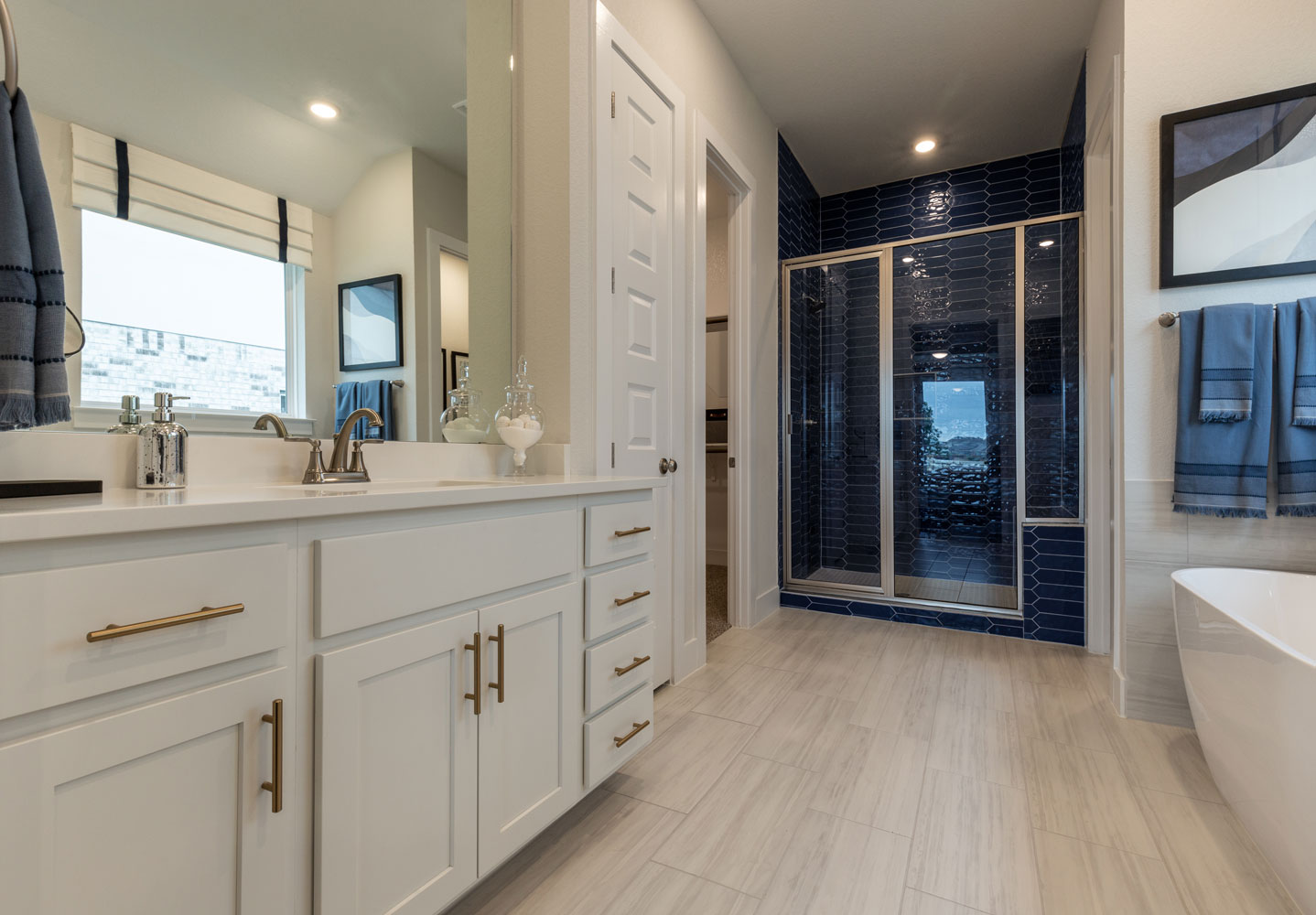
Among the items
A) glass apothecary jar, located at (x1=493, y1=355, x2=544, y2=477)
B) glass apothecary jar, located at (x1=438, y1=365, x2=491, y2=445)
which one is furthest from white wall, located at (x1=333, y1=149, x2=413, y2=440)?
glass apothecary jar, located at (x1=493, y1=355, x2=544, y2=477)

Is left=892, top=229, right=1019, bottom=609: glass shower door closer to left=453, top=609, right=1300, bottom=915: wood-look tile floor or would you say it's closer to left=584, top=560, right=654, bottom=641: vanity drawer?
left=453, top=609, right=1300, bottom=915: wood-look tile floor

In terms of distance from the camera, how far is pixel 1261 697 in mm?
1312

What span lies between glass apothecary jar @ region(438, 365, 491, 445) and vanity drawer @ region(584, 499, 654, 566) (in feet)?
1.71

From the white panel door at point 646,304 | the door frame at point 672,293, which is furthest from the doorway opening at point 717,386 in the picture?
the white panel door at point 646,304

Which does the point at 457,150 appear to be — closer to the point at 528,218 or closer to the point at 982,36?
the point at 528,218

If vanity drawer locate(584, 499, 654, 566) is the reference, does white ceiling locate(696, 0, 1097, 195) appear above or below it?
above

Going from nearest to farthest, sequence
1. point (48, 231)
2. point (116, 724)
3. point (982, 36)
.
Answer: point (116, 724) → point (48, 231) → point (982, 36)

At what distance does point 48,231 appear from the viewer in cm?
86

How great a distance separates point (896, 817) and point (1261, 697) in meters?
0.81

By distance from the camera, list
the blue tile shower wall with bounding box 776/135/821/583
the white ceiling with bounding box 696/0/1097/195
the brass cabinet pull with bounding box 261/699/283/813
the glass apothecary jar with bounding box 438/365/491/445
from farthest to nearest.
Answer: the blue tile shower wall with bounding box 776/135/821/583, the white ceiling with bounding box 696/0/1097/195, the glass apothecary jar with bounding box 438/365/491/445, the brass cabinet pull with bounding box 261/699/283/813

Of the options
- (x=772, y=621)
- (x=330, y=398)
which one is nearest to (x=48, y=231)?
(x=330, y=398)

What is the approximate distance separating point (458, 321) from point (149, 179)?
0.76 meters

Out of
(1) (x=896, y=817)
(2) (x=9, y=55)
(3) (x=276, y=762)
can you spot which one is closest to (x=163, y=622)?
(3) (x=276, y=762)

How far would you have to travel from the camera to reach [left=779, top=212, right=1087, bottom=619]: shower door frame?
9.79 ft
